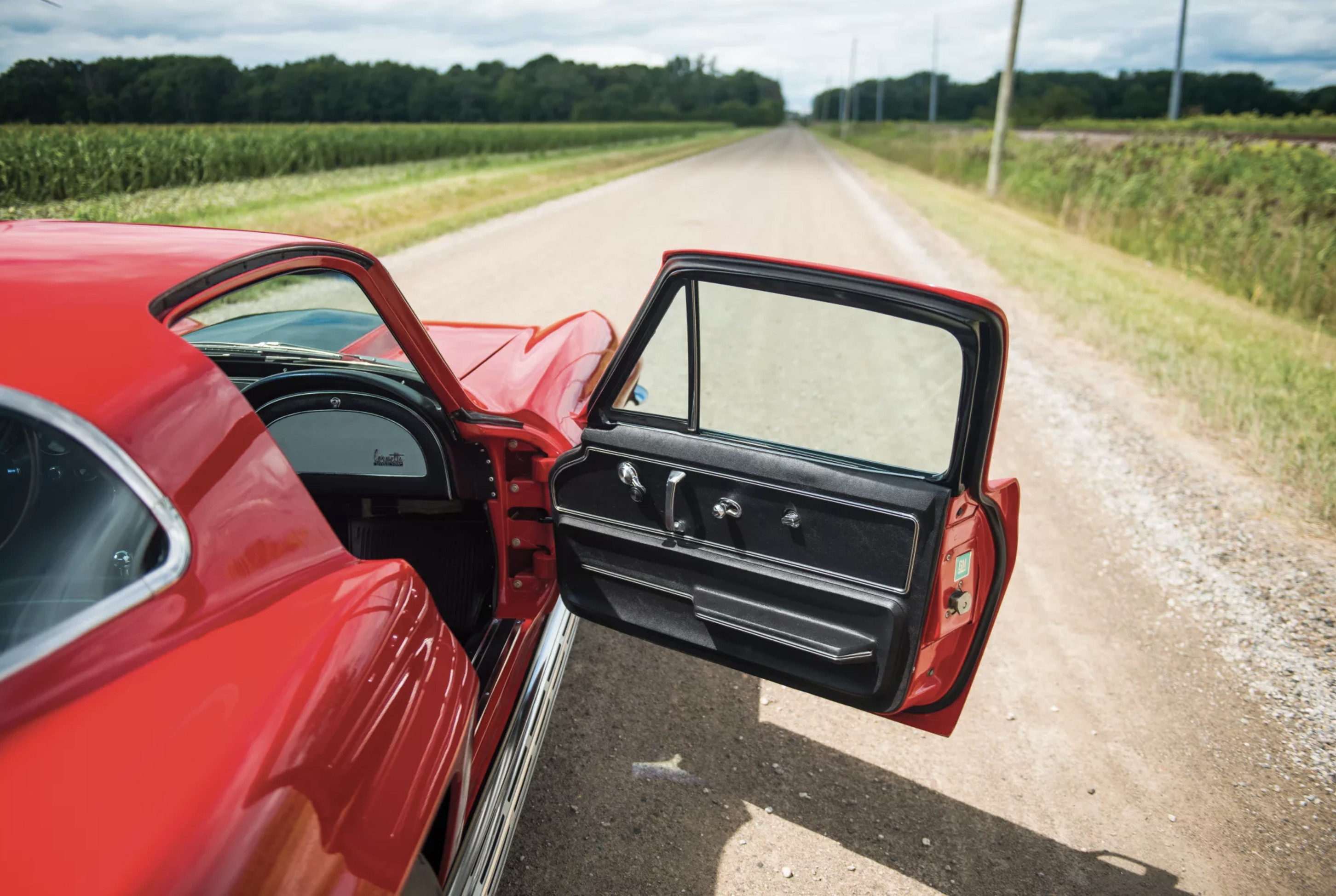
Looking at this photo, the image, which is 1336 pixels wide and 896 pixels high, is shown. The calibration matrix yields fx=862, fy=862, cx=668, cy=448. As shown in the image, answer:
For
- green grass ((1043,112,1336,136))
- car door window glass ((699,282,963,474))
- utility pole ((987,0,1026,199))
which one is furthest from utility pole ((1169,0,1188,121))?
car door window glass ((699,282,963,474))

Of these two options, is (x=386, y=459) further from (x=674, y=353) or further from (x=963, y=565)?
(x=963, y=565)

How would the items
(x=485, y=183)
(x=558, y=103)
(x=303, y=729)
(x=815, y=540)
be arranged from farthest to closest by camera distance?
A: (x=558, y=103) < (x=485, y=183) < (x=815, y=540) < (x=303, y=729)

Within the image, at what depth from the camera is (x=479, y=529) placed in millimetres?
2729

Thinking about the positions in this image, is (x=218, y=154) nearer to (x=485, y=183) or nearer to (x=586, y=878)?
(x=485, y=183)

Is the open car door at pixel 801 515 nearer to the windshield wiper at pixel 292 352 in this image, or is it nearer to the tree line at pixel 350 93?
the windshield wiper at pixel 292 352

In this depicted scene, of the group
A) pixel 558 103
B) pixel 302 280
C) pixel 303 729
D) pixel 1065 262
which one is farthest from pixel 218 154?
pixel 558 103

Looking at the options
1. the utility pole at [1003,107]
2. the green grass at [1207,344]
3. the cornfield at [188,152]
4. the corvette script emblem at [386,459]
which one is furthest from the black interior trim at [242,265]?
the utility pole at [1003,107]

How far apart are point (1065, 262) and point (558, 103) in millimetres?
98978

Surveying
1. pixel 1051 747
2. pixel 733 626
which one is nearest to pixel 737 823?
pixel 733 626

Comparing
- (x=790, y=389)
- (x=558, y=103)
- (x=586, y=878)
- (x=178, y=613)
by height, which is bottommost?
(x=586, y=878)

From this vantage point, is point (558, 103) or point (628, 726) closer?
point (628, 726)

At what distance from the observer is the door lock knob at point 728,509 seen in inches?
85.6

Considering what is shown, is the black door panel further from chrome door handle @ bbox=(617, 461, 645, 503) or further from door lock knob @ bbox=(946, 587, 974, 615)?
door lock knob @ bbox=(946, 587, 974, 615)

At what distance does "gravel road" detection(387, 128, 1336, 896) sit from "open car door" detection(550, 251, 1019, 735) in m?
0.60
